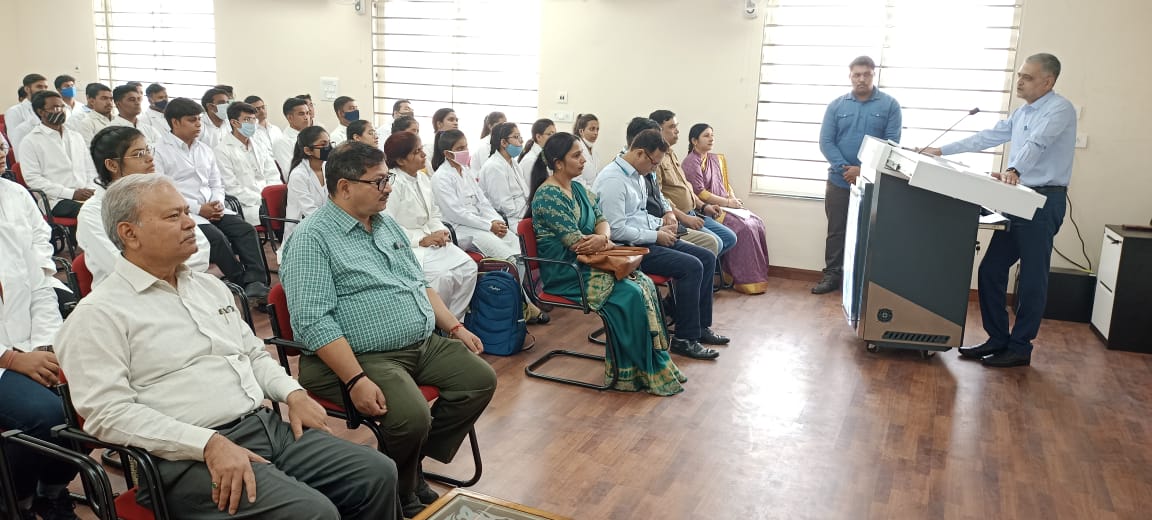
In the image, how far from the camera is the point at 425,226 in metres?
5.03

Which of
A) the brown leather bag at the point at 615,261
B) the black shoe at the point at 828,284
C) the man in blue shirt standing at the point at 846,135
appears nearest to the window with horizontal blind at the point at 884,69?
the man in blue shirt standing at the point at 846,135

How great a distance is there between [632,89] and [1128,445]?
461 centimetres

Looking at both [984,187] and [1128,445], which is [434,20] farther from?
[1128,445]

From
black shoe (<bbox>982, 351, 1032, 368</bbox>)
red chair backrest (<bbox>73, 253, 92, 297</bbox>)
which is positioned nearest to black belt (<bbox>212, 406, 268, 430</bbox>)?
red chair backrest (<bbox>73, 253, 92, 297</bbox>)

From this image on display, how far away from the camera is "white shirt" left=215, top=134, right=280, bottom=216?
21.6ft

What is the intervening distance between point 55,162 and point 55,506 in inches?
158

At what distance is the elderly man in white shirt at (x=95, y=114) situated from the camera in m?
7.06

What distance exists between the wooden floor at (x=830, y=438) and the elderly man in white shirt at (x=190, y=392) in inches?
40.0

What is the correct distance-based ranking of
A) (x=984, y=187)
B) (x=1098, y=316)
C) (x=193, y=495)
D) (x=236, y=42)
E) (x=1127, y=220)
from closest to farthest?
(x=193, y=495) → (x=984, y=187) → (x=1098, y=316) → (x=1127, y=220) → (x=236, y=42)

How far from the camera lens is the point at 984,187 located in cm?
431

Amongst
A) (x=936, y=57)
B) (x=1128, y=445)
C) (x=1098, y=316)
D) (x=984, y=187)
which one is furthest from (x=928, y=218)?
(x=936, y=57)

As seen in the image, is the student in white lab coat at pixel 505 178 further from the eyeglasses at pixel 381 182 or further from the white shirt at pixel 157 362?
the white shirt at pixel 157 362

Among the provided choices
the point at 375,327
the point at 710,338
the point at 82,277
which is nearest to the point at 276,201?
the point at 82,277

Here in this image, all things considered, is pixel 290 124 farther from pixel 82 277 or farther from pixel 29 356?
pixel 29 356
